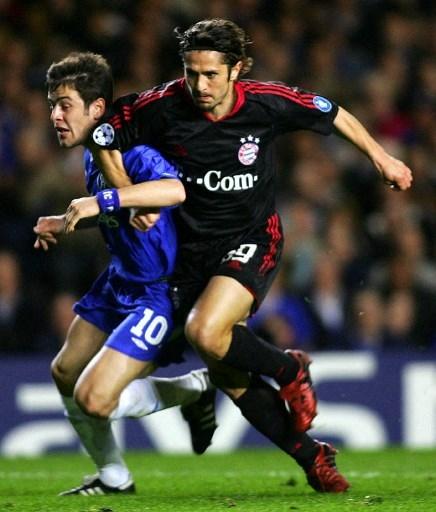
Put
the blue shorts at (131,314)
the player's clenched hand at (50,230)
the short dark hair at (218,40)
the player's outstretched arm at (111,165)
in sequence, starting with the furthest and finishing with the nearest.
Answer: the blue shorts at (131,314) < the player's outstretched arm at (111,165) < the short dark hair at (218,40) < the player's clenched hand at (50,230)

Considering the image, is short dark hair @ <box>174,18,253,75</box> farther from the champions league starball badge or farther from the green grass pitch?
the green grass pitch

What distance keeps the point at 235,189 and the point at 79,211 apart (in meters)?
0.80

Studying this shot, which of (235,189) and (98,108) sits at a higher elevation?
(98,108)

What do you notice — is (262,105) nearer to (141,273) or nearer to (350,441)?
(141,273)

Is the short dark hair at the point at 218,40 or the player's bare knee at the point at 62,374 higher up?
the short dark hair at the point at 218,40

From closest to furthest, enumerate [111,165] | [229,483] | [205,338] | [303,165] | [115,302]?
[205,338]
[111,165]
[115,302]
[229,483]
[303,165]

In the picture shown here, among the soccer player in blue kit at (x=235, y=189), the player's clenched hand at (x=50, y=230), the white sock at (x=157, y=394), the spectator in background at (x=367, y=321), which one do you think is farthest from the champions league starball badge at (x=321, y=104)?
the spectator in background at (x=367, y=321)

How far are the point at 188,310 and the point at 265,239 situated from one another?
497 millimetres

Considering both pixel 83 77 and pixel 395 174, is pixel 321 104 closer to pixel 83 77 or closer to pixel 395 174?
pixel 395 174

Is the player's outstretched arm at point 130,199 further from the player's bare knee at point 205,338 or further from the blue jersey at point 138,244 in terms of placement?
the player's bare knee at point 205,338

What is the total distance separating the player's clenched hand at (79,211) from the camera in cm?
565

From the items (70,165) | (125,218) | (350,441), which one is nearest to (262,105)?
(125,218)

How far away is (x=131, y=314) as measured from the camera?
6.21m

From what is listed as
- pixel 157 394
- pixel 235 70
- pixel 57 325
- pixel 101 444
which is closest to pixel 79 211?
pixel 235 70
